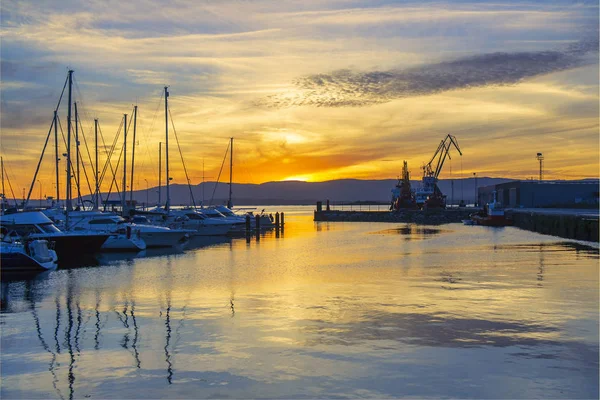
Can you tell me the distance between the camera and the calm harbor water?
13461 mm

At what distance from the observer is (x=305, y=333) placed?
18.2m

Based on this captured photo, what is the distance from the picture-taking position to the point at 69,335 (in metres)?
18.3

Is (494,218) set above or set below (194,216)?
below

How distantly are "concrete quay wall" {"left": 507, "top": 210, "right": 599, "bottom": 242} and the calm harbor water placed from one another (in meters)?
Answer: 26.0

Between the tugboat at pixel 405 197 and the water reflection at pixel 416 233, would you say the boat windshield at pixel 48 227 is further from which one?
the tugboat at pixel 405 197

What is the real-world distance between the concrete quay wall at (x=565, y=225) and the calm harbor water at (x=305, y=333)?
85.4 ft

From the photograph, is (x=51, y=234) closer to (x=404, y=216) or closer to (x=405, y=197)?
(x=404, y=216)

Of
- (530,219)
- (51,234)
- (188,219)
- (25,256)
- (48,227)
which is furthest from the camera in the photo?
(530,219)

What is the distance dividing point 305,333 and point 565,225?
5254cm

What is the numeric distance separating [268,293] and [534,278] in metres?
12.6

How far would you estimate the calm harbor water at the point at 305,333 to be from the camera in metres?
13.5

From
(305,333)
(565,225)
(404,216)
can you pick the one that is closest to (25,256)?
(305,333)

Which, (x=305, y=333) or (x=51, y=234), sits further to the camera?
(x=51, y=234)

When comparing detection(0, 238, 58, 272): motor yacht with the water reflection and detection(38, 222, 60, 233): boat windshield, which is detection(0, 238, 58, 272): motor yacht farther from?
the water reflection
